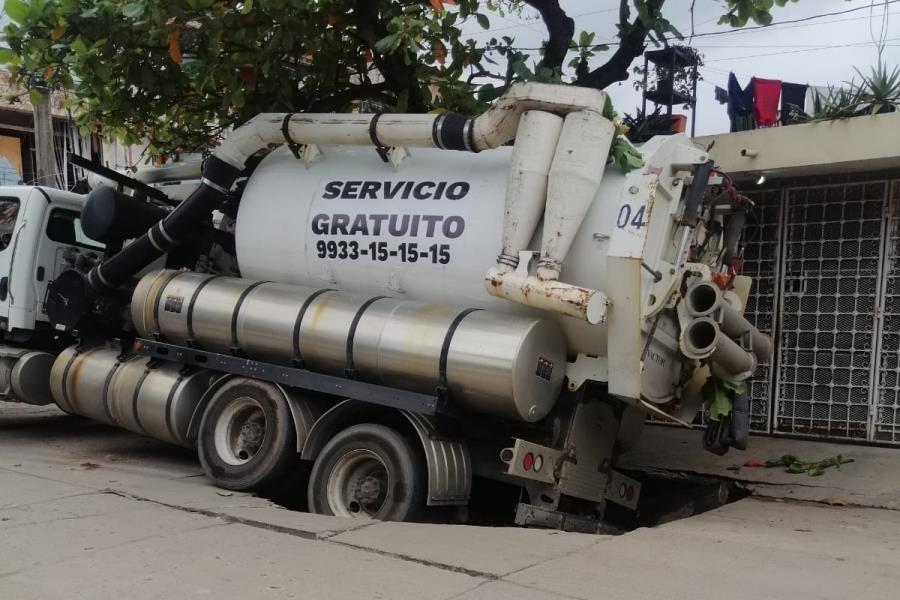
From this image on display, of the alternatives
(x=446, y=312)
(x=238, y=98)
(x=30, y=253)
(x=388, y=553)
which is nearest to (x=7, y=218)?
(x=30, y=253)

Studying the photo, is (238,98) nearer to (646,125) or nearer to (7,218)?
(7,218)

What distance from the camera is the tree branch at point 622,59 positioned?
336 inches

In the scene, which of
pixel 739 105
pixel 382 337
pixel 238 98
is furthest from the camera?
pixel 739 105

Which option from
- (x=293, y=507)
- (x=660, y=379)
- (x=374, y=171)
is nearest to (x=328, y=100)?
(x=374, y=171)

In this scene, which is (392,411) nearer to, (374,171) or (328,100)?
(374,171)

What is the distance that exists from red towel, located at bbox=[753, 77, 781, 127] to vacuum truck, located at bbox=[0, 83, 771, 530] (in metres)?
3.66

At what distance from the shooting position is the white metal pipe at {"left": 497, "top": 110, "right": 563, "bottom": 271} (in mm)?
5594

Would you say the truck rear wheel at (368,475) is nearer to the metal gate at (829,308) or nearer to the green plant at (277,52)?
the green plant at (277,52)

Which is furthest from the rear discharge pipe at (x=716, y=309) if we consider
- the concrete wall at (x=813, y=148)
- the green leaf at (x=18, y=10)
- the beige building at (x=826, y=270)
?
the green leaf at (x=18, y=10)

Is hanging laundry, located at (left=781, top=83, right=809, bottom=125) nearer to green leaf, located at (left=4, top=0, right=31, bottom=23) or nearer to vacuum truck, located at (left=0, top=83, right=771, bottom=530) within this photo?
vacuum truck, located at (left=0, top=83, right=771, bottom=530)

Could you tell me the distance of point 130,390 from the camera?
25.1 feet

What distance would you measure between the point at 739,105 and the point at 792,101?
2.00 ft

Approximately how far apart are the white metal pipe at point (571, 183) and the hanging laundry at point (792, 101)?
4.26m

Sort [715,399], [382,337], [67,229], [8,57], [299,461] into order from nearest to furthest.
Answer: [382,337]
[715,399]
[299,461]
[8,57]
[67,229]
